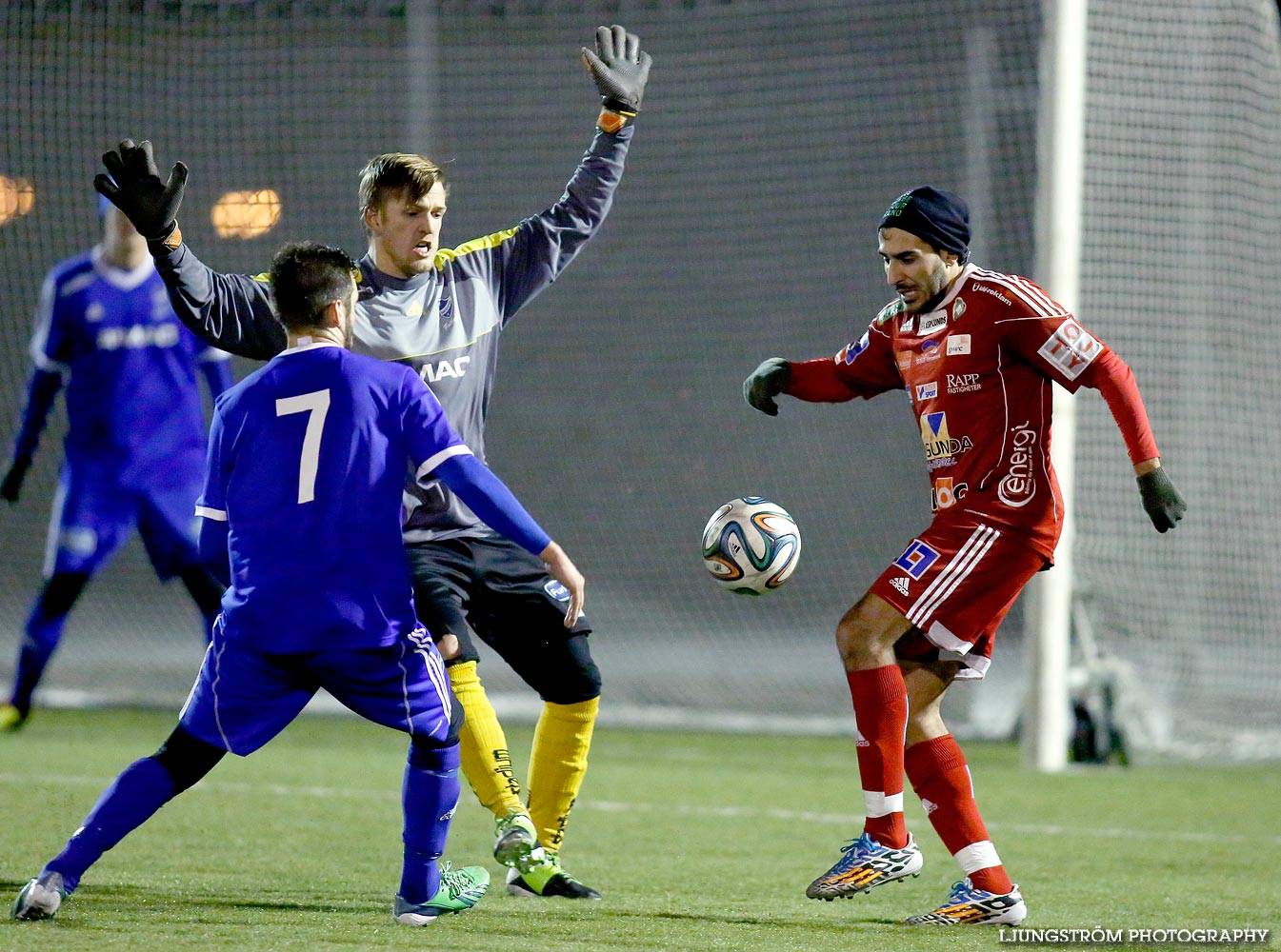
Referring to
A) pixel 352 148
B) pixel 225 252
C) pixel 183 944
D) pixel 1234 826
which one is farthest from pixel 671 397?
pixel 183 944

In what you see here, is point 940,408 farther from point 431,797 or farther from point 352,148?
point 352,148

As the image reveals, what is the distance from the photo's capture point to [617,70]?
4590 mm

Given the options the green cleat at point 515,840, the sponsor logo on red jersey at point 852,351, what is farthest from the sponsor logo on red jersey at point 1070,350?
the green cleat at point 515,840

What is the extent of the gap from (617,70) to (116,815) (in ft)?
7.86

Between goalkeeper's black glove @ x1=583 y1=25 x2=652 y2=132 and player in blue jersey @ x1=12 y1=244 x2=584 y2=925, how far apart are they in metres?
1.29

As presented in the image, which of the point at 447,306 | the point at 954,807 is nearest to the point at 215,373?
the point at 447,306

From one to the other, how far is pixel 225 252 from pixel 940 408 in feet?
27.3

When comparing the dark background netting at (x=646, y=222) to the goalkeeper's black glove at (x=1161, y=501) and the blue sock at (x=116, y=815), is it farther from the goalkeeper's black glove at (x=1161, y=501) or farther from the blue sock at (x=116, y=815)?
the blue sock at (x=116, y=815)

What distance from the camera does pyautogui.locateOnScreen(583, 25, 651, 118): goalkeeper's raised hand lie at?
15.0ft

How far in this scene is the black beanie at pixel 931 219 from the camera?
411cm

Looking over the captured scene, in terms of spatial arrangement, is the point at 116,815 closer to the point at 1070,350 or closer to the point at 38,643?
the point at 1070,350

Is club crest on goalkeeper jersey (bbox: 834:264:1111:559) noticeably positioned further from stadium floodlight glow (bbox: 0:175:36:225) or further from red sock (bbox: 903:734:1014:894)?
stadium floodlight glow (bbox: 0:175:36:225)

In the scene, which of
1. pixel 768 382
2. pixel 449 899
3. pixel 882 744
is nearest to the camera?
pixel 449 899

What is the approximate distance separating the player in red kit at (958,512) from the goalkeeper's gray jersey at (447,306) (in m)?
0.93
